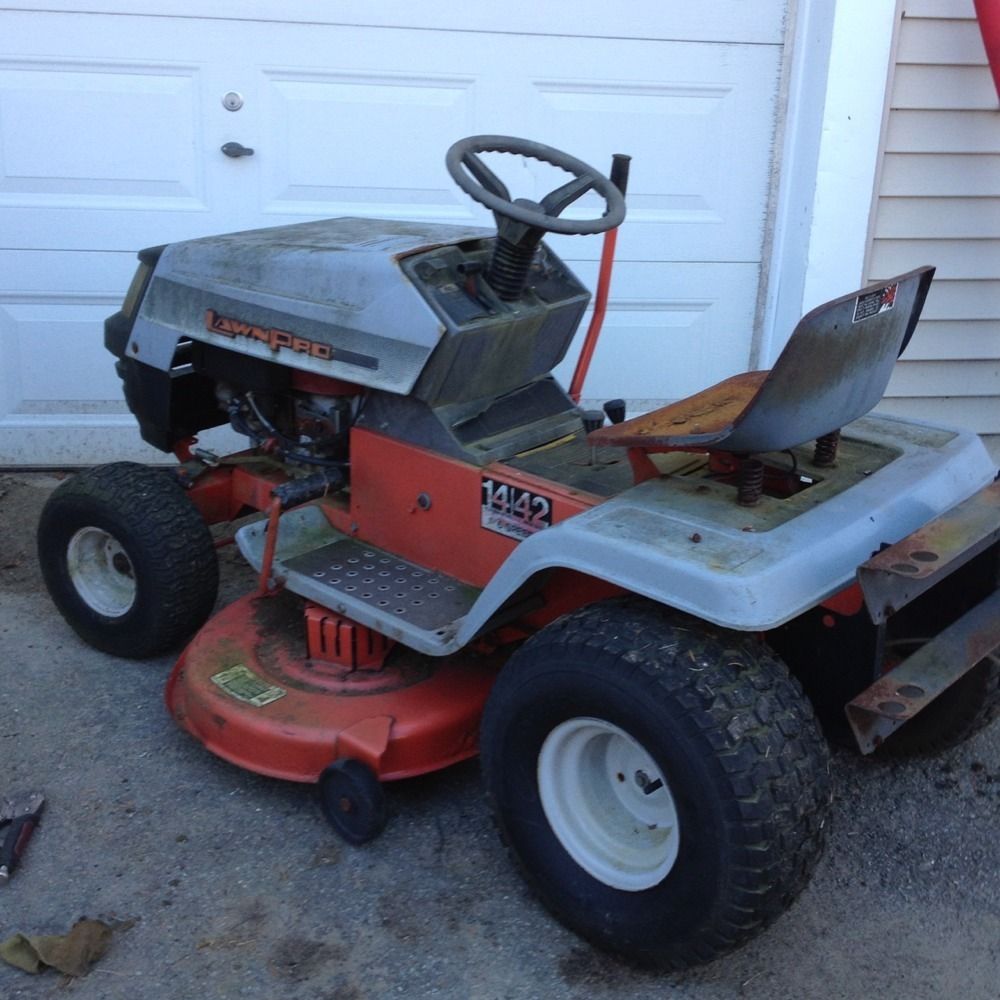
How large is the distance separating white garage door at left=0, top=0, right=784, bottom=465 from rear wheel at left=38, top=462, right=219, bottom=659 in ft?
4.61

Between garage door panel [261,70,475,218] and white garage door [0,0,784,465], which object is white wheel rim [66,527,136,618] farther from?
garage door panel [261,70,475,218]

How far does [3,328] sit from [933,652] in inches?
145

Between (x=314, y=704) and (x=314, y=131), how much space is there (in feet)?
8.18

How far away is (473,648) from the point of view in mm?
2971

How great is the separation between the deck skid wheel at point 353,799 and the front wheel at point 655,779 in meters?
0.30

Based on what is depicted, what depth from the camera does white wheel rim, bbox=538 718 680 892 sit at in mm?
2395

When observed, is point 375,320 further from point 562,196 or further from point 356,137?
point 356,137

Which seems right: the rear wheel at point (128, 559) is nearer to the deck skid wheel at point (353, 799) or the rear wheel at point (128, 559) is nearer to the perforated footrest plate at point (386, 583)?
the perforated footrest plate at point (386, 583)

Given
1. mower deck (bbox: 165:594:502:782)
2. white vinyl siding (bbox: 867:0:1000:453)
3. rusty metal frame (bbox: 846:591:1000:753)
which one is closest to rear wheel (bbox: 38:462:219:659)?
mower deck (bbox: 165:594:502:782)

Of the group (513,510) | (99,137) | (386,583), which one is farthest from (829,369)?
(99,137)

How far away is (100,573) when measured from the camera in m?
3.56

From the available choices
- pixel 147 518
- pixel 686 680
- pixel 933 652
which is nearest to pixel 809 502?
pixel 933 652

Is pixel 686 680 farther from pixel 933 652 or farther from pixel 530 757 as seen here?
pixel 933 652

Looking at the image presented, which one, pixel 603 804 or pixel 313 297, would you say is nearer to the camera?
pixel 603 804
